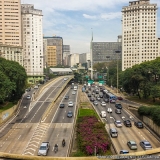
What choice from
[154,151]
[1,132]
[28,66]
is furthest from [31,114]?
[28,66]

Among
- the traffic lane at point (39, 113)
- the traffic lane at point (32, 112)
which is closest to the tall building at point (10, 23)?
the traffic lane at point (32, 112)

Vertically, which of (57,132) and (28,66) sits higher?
(28,66)

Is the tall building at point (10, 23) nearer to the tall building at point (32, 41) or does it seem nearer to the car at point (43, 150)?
the tall building at point (32, 41)

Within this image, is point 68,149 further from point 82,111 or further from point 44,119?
point 82,111

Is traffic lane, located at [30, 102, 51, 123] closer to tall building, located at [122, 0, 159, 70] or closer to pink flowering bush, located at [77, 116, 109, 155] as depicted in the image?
pink flowering bush, located at [77, 116, 109, 155]

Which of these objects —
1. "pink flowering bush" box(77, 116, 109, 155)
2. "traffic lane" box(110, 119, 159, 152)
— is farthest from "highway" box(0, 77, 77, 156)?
"traffic lane" box(110, 119, 159, 152)
